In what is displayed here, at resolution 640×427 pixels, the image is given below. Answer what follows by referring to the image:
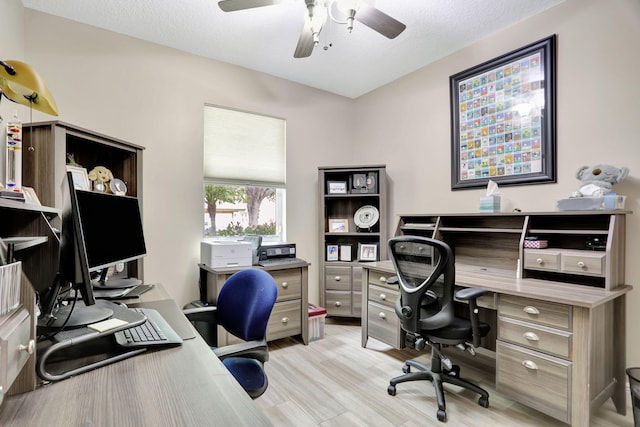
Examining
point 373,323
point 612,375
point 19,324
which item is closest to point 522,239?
point 612,375

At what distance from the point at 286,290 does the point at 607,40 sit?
118 inches

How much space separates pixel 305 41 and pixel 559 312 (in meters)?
2.25

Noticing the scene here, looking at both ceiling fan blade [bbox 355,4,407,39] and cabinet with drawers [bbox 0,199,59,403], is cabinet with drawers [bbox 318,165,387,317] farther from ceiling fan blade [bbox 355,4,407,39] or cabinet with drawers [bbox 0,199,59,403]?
cabinet with drawers [bbox 0,199,59,403]

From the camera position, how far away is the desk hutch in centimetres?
Answer: 160

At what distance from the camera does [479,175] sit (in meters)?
2.71

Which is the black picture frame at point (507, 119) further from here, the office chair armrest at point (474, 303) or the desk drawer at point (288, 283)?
the desk drawer at point (288, 283)

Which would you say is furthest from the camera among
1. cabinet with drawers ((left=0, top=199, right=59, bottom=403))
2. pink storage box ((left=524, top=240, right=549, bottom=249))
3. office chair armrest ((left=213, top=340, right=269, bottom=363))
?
pink storage box ((left=524, top=240, right=549, bottom=249))

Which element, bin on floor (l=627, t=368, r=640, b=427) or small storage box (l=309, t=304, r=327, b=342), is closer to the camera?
bin on floor (l=627, t=368, r=640, b=427)

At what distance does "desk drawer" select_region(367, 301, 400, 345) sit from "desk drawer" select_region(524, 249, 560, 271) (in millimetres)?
1041

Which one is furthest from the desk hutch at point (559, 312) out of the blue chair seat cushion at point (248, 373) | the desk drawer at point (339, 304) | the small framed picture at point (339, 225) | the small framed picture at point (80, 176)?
the small framed picture at point (80, 176)

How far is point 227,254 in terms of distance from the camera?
2652 mm

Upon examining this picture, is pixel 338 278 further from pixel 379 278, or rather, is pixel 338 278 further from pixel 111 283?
pixel 111 283

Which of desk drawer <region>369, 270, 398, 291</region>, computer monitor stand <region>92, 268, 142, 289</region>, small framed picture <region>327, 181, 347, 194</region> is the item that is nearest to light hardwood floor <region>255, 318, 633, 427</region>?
desk drawer <region>369, 270, 398, 291</region>

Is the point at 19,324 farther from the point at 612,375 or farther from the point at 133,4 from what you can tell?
the point at 612,375
